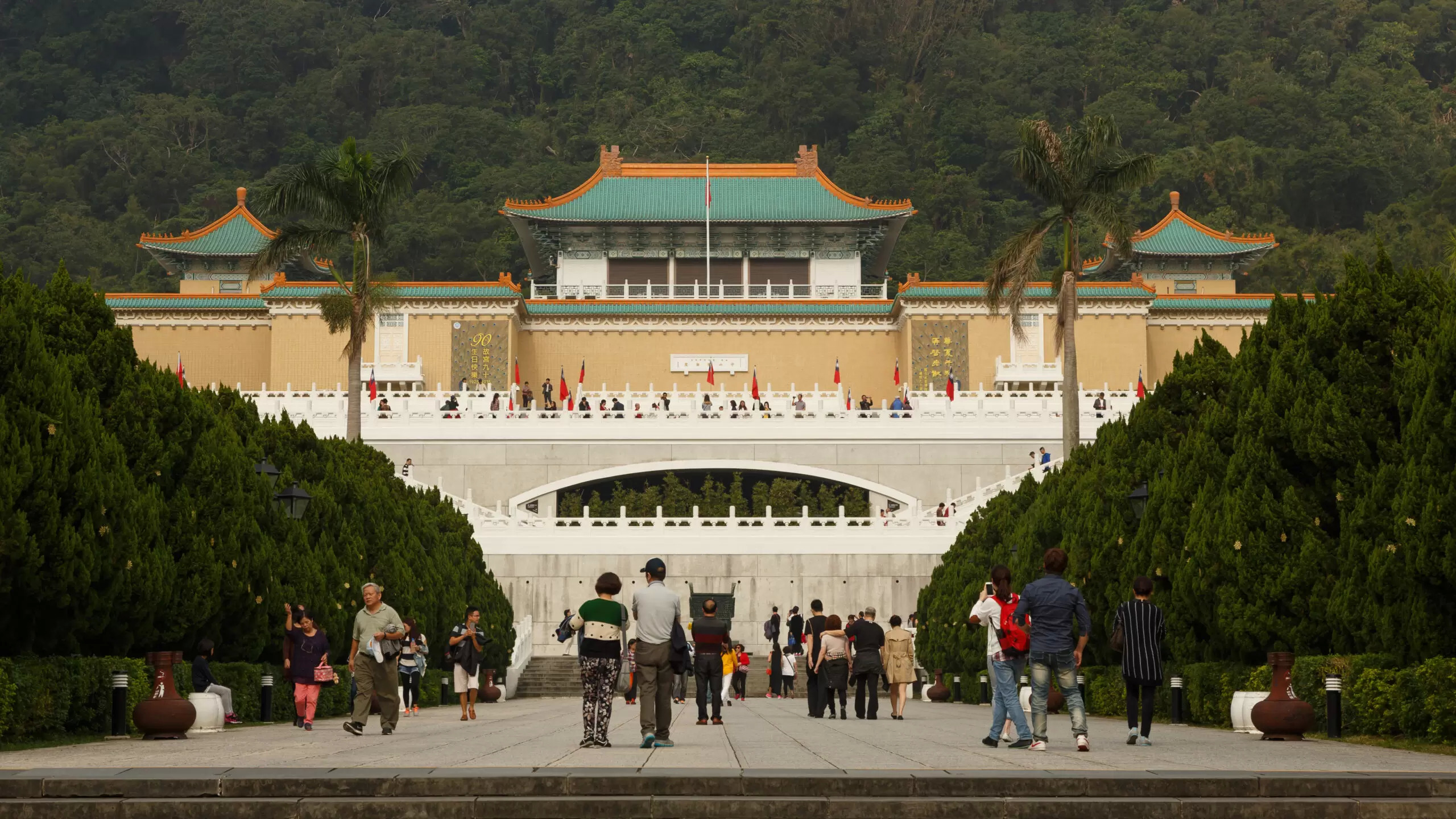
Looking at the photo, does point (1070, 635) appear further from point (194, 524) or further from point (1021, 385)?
point (1021, 385)

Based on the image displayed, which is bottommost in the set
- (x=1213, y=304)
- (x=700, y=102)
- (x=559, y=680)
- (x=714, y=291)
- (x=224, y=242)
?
(x=559, y=680)

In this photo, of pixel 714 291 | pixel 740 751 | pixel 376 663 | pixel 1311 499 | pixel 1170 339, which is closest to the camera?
pixel 740 751

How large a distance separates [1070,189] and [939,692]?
32.5ft

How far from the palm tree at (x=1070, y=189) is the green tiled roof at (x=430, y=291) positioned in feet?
77.1

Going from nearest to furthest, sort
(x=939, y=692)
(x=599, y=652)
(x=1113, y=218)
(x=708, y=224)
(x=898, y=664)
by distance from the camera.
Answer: (x=599, y=652), (x=898, y=664), (x=939, y=692), (x=1113, y=218), (x=708, y=224)

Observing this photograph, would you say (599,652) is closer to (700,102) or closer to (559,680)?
(559,680)

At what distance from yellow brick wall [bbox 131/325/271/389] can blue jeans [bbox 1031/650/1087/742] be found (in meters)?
45.4

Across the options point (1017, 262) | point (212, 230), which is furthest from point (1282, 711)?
point (212, 230)

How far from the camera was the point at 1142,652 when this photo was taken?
15.8 meters

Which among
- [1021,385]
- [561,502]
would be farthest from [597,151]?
[561,502]

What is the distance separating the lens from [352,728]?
1711 centimetres

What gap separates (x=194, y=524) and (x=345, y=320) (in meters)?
16.7

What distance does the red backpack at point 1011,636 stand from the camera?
15.1 meters

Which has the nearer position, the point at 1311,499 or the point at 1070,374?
the point at 1311,499
